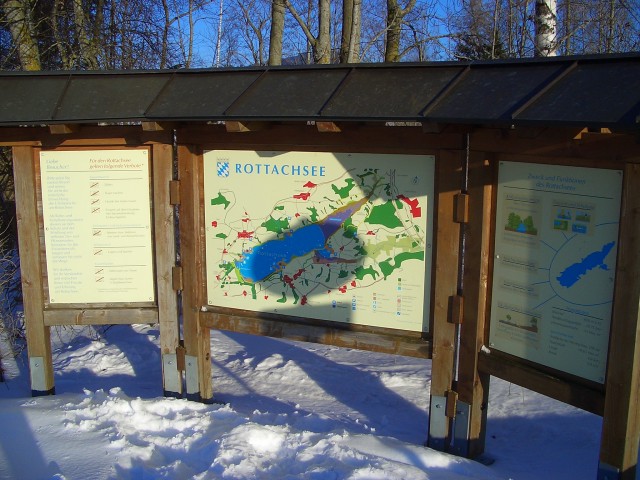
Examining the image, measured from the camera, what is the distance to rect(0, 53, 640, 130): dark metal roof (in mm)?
3316

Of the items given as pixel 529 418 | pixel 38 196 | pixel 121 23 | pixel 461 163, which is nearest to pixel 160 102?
pixel 38 196

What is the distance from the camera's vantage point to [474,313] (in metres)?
4.26

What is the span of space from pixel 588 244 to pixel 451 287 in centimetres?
99

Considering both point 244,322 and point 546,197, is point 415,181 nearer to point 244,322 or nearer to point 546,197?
point 546,197

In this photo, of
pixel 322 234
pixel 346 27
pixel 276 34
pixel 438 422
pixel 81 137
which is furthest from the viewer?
pixel 276 34

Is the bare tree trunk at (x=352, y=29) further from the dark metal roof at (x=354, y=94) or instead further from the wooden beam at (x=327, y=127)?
the wooden beam at (x=327, y=127)

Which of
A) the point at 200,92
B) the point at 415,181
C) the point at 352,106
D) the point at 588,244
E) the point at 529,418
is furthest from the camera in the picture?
the point at 529,418

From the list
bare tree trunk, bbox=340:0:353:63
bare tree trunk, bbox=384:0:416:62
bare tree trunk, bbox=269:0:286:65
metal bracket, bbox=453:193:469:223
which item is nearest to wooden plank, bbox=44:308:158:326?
metal bracket, bbox=453:193:469:223

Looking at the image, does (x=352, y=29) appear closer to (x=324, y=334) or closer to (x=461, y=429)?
(x=324, y=334)

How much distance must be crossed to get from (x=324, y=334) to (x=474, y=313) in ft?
3.85

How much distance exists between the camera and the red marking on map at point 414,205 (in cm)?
441

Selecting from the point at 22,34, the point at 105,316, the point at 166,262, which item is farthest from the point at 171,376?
the point at 22,34

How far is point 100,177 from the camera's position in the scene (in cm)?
520

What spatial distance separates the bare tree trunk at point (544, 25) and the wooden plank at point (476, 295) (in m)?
4.55
